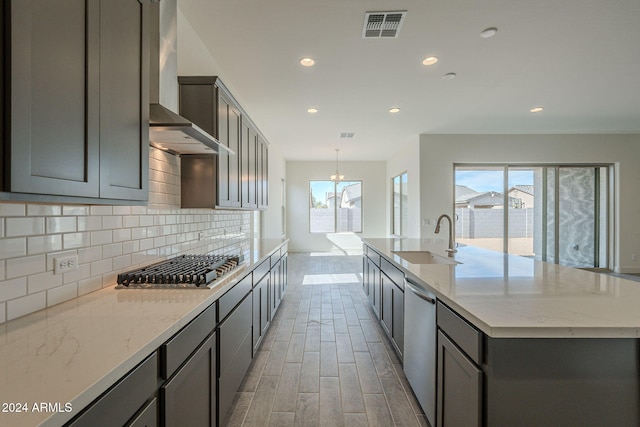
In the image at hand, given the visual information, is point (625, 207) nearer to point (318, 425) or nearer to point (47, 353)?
point (318, 425)

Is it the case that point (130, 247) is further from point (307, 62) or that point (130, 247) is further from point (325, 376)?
point (307, 62)

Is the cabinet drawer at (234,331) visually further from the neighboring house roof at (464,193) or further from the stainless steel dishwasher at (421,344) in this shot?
the neighboring house roof at (464,193)

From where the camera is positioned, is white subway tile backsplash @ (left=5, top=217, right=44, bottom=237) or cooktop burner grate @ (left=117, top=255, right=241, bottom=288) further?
cooktop burner grate @ (left=117, top=255, right=241, bottom=288)

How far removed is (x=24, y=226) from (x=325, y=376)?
82.0 inches

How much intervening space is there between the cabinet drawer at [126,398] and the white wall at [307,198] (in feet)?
27.7

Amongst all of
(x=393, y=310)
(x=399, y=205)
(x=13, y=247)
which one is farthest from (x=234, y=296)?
(x=399, y=205)

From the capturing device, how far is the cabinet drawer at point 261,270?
239 cm

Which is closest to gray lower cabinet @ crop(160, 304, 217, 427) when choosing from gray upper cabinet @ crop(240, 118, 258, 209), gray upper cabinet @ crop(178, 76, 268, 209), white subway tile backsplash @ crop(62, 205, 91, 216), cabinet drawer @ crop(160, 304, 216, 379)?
cabinet drawer @ crop(160, 304, 216, 379)

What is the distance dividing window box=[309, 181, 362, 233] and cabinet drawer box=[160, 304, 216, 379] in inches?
318

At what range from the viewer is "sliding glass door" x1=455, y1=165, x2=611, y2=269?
245 inches

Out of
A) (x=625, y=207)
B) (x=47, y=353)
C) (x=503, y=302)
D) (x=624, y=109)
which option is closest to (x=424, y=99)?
(x=624, y=109)

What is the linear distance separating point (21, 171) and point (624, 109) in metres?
7.27

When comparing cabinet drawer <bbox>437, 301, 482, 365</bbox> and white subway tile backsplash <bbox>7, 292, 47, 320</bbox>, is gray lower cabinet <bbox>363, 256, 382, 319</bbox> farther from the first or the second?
white subway tile backsplash <bbox>7, 292, 47, 320</bbox>

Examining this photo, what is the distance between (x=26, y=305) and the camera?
116cm
